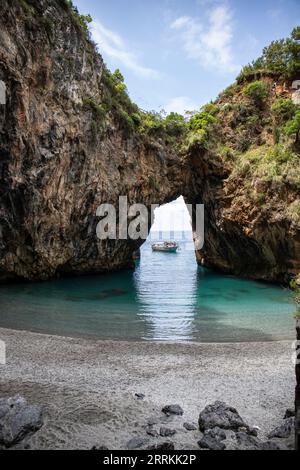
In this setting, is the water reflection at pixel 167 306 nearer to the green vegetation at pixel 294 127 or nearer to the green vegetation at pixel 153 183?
the green vegetation at pixel 153 183

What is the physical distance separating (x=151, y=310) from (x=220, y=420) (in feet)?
33.6

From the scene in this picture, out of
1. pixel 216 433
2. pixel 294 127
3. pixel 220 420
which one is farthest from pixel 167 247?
pixel 216 433

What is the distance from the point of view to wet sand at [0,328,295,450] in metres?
5.61

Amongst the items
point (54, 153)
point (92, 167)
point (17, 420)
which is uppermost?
point (54, 153)

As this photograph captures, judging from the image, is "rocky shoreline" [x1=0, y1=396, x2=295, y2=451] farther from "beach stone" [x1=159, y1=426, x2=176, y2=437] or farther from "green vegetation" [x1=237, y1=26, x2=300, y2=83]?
"green vegetation" [x1=237, y1=26, x2=300, y2=83]

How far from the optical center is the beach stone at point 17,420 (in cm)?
502

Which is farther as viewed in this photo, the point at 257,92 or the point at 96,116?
the point at 257,92

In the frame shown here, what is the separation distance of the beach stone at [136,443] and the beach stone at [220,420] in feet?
3.67

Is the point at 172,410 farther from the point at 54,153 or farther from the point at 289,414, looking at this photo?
the point at 54,153

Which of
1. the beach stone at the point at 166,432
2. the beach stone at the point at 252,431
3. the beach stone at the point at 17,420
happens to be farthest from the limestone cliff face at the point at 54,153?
the beach stone at the point at 252,431

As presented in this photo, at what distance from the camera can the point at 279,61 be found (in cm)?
2645

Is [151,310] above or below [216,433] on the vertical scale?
below
